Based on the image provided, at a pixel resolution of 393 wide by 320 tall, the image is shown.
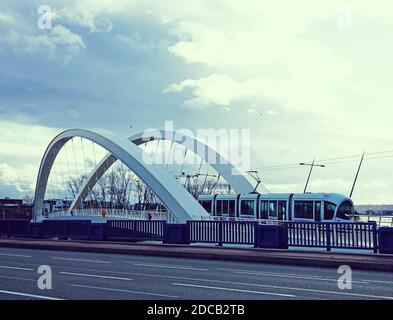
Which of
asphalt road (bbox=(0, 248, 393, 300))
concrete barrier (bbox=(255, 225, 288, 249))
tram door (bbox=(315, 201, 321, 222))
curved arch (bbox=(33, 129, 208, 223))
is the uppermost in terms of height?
curved arch (bbox=(33, 129, 208, 223))

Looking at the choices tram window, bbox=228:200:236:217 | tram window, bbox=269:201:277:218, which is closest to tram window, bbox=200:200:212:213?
tram window, bbox=228:200:236:217

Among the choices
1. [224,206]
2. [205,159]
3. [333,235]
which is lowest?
[333,235]

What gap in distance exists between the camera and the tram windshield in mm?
41188

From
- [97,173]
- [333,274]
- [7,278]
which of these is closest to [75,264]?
[7,278]

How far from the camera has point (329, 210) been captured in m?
40.8

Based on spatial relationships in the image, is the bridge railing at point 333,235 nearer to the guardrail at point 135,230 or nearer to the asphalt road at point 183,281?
the asphalt road at point 183,281

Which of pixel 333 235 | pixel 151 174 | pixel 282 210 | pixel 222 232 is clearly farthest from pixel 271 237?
pixel 151 174

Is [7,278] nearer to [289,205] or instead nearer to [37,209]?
[289,205]

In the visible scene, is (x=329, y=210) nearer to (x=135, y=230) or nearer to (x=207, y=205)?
(x=207, y=205)

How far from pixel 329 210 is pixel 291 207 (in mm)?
2727

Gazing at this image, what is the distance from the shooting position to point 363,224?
21.2 meters

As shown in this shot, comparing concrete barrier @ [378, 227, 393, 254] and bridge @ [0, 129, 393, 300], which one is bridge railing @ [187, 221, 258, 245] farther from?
concrete barrier @ [378, 227, 393, 254]

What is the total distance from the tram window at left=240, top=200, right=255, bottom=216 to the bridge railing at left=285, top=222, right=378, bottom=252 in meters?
20.8

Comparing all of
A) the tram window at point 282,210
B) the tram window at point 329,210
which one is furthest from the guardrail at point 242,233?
the tram window at point 329,210
